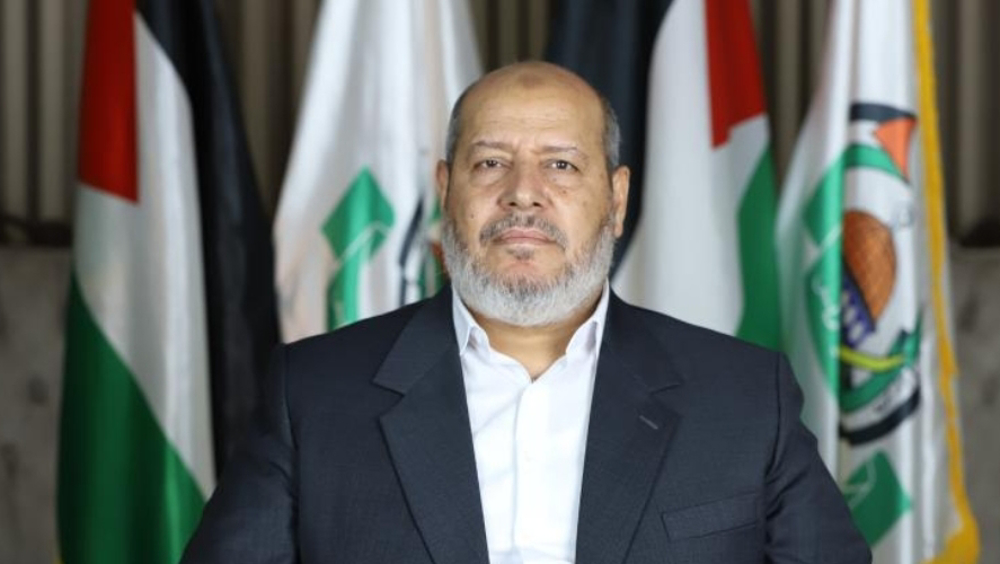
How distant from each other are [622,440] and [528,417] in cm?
14

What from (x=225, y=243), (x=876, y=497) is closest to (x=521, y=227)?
(x=225, y=243)

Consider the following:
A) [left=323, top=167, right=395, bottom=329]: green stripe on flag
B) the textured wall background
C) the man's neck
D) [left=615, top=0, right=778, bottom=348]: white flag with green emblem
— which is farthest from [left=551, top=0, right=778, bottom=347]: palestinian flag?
the man's neck

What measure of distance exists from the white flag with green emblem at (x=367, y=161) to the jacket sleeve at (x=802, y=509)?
53.2 inches

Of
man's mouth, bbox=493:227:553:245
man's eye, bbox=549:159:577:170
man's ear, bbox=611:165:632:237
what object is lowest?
man's mouth, bbox=493:227:553:245

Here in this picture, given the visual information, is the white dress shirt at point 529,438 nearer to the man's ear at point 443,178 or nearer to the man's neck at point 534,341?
the man's neck at point 534,341

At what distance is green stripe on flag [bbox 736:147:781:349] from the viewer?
130 inches

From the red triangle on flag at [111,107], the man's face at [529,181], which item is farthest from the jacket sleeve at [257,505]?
the red triangle on flag at [111,107]

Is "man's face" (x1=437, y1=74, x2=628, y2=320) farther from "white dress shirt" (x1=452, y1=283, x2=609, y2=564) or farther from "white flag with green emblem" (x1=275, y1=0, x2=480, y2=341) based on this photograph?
"white flag with green emblem" (x1=275, y1=0, x2=480, y2=341)

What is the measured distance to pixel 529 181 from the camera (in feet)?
6.97

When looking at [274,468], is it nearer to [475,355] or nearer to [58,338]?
[475,355]

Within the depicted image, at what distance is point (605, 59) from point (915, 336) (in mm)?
850

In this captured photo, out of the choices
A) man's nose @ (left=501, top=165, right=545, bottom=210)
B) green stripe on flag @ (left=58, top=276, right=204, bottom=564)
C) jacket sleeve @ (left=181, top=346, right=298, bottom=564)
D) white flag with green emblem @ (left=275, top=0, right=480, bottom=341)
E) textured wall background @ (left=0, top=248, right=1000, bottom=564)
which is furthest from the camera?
textured wall background @ (left=0, top=248, right=1000, bottom=564)

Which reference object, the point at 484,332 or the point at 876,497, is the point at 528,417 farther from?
the point at 876,497

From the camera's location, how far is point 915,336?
3.27 m
